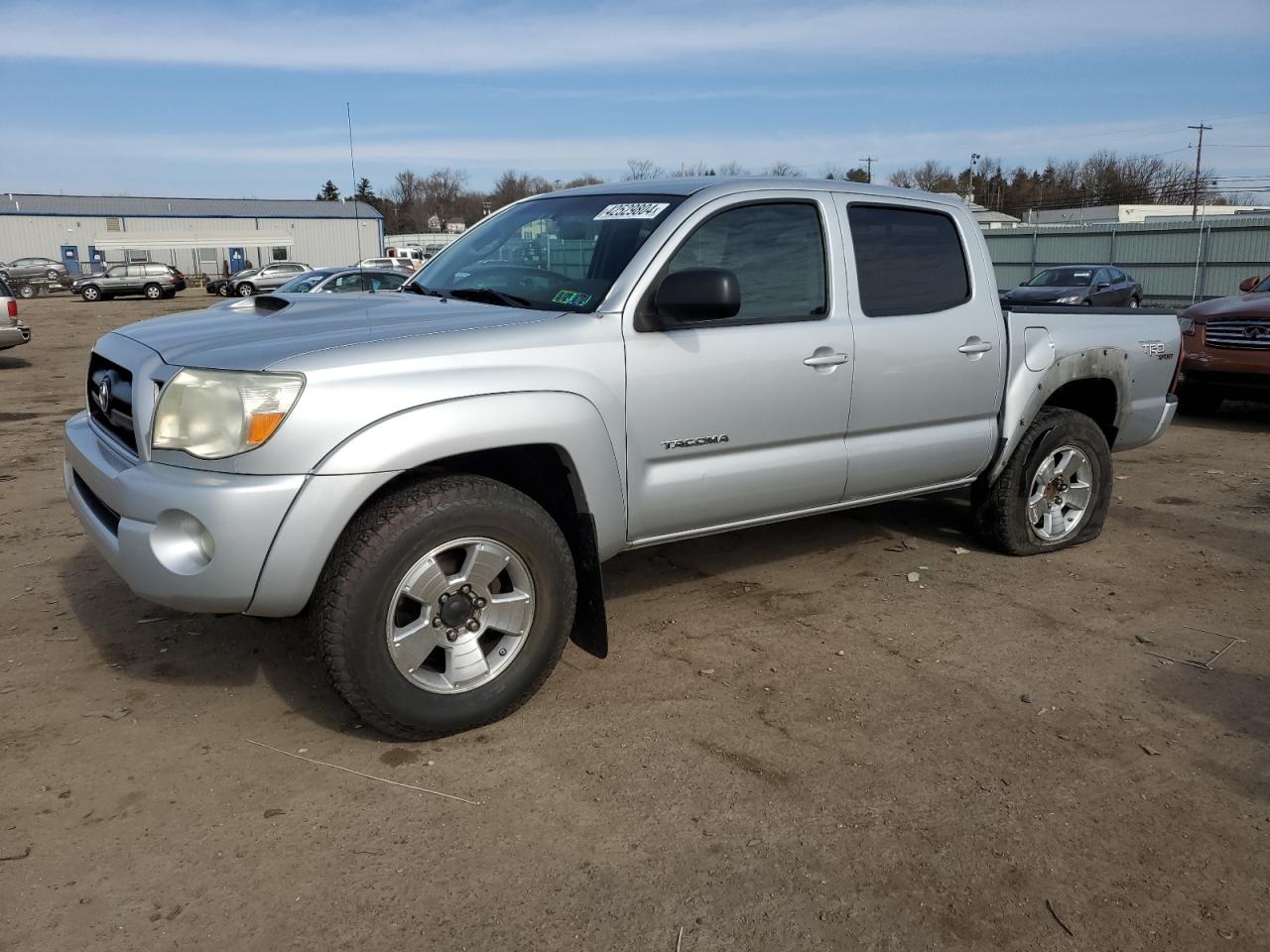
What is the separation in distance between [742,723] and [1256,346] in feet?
27.2

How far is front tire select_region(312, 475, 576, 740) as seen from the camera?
3.14 meters

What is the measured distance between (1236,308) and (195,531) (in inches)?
386

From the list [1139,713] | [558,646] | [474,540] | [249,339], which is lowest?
[1139,713]

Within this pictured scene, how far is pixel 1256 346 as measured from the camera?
951 centimetres

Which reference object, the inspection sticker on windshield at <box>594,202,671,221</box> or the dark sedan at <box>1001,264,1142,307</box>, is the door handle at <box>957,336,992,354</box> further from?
the dark sedan at <box>1001,264,1142,307</box>

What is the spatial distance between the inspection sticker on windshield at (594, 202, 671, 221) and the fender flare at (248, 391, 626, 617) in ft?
3.03

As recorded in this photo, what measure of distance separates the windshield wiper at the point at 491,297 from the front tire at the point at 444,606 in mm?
877

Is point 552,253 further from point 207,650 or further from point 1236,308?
point 1236,308

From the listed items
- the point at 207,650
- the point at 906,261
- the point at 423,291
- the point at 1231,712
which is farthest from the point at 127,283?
the point at 1231,712

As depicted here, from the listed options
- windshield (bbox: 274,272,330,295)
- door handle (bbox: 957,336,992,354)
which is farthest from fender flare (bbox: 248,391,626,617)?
windshield (bbox: 274,272,330,295)

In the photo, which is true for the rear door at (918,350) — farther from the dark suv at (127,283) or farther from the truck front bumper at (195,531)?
the dark suv at (127,283)

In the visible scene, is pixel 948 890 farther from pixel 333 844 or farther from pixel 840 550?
pixel 840 550

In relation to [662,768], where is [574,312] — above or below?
above

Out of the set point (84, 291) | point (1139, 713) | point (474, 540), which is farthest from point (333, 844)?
point (84, 291)
